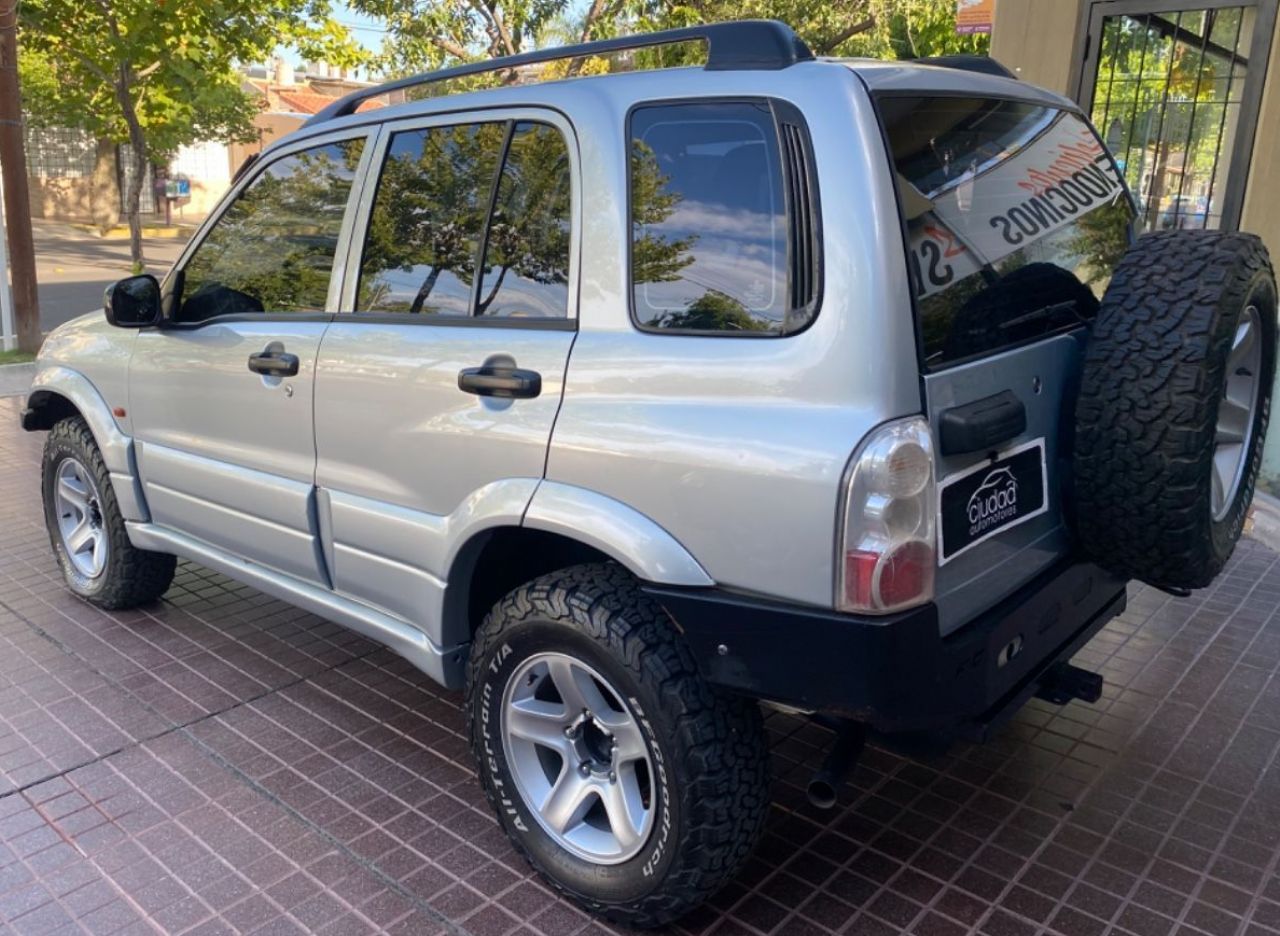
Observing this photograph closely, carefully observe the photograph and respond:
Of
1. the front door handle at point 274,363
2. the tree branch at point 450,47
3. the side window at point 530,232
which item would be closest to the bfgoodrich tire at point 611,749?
the side window at point 530,232

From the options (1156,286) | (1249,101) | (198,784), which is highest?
(1249,101)

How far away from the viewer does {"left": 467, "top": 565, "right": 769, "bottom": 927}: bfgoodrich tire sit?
244 cm

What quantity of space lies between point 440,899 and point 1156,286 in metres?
2.30

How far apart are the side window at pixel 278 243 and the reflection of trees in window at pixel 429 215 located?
0.20m

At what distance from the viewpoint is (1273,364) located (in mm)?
3117

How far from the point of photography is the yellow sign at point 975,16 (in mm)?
8602

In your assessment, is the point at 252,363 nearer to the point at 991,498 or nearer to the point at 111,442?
the point at 111,442

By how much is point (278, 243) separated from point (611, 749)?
2.02m

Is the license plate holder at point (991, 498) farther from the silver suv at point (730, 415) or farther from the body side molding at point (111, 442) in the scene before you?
the body side molding at point (111, 442)

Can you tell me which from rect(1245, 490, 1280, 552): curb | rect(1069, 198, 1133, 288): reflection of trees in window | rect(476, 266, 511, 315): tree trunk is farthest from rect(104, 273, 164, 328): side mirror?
rect(1245, 490, 1280, 552): curb

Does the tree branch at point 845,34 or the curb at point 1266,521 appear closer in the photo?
the curb at point 1266,521

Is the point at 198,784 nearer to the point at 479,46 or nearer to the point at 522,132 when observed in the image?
the point at 522,132

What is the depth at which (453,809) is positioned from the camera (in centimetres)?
320

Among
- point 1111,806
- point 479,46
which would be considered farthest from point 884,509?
point 479,46
